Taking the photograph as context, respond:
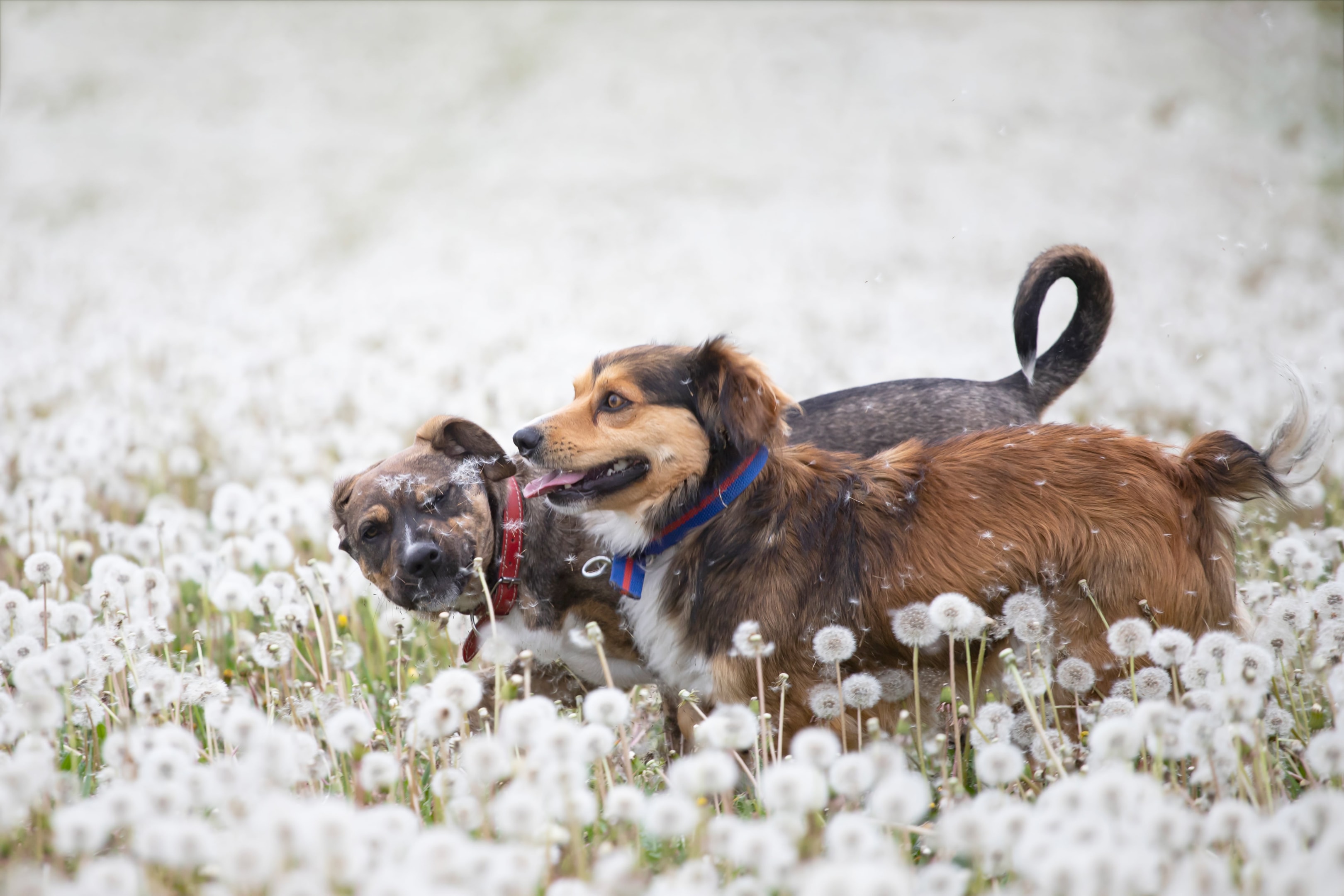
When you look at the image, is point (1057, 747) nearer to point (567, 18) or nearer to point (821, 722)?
point (821, 722)

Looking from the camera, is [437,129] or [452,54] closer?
[437,129]

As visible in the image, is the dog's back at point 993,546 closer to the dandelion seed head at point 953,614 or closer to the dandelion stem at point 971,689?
the dandelion stem at point 971,689

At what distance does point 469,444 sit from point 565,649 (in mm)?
1037

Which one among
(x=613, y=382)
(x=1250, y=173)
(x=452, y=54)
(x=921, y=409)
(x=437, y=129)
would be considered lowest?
(x=921, y=409)

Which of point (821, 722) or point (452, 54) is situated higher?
point (452, 54)

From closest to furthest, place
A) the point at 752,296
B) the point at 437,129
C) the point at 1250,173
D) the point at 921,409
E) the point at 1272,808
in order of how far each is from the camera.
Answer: the point at 1272,808 → the point at 921,409 → the point at 752,296 → the point at 1250,173 → the point at 437,129

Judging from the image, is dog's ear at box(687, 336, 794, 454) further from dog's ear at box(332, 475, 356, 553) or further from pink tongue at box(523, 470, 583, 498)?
dog's ear at box(332, 475, 356, 553)

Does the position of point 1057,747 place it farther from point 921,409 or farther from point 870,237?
point 870,237

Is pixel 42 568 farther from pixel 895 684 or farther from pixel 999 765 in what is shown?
pixel 999 765

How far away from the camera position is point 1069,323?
613cm

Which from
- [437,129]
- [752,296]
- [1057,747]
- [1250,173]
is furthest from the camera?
[437,129]

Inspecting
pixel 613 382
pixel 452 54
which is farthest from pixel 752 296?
pixel 452 54

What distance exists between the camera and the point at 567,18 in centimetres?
3669

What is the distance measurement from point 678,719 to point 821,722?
2.00 ft
